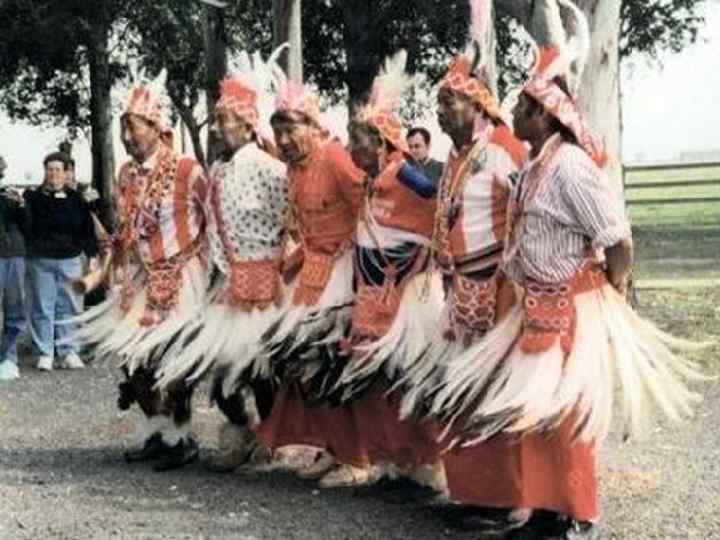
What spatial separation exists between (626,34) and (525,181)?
884 inches

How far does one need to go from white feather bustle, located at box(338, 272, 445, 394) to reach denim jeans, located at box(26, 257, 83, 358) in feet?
18.0

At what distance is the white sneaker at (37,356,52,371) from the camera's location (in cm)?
1156

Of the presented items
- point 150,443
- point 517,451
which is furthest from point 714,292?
point 517,451

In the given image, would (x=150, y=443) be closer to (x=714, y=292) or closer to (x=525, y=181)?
(x=525, y=181)

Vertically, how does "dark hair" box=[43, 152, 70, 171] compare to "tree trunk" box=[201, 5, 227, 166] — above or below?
below

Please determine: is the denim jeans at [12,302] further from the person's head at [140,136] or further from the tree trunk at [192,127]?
the tree trunk at [192,127]

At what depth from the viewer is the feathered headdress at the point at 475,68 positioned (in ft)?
19.6

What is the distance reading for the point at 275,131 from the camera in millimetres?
6898

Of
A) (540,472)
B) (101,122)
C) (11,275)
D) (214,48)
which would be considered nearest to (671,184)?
(101,122)

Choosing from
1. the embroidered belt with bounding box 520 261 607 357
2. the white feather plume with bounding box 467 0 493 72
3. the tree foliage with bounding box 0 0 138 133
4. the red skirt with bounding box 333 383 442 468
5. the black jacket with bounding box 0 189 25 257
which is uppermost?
the tree foliage with bounding box 0 0 138 133

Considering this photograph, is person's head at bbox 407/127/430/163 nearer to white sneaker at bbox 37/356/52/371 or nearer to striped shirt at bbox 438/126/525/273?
striped shirt at bbox 438/126/525/273

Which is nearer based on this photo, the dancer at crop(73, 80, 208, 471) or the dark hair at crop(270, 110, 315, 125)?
the dark hair at crop(270, 110, 315, 125)

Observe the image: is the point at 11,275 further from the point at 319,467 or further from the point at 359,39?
the point at 359,39

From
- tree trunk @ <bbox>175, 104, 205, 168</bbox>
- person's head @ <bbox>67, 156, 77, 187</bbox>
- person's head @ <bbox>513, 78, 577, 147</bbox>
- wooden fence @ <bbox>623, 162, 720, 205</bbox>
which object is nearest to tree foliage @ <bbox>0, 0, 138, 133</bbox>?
tree trunk @ <bbox>175, 104, 205, 168</bbox>
